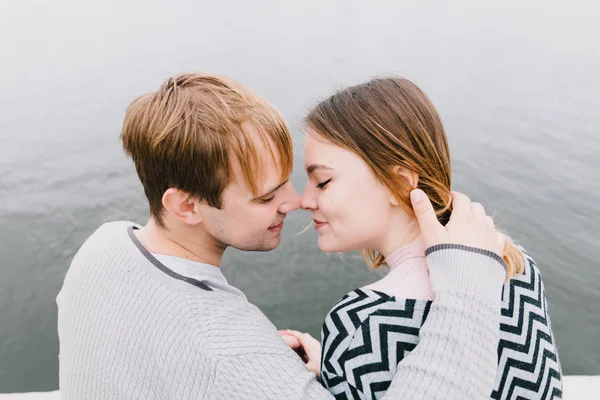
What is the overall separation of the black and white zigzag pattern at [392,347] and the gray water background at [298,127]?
1.45 metres

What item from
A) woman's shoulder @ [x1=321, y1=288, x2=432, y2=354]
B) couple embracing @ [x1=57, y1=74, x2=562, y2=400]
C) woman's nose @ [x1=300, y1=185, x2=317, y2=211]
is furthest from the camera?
woman's nose @ [x1=300, y1=185, x2=317, y2=211]

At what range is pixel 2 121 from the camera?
44.6 feet

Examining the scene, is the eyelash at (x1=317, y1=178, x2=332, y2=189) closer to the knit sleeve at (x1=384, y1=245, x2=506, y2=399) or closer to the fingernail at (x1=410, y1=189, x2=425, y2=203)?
the fingernail at (x1=410, y1=189, x2=425, y2=203)

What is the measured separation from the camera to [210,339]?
66.5 inches

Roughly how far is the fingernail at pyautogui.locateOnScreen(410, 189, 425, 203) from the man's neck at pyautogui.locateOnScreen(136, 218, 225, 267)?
1.03 meters

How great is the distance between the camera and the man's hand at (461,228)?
1912 millimetres

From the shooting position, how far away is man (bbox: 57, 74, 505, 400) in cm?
165

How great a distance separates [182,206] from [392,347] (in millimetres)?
1223

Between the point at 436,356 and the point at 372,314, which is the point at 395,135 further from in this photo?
the point at 436,356

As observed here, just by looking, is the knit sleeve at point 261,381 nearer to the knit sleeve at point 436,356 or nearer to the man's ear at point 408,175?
the knit sleeve at point 436,356

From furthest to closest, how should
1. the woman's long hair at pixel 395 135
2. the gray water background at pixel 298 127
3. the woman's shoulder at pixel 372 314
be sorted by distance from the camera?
the gray water background at pixel 298 127, the woman's long hair at pixel 395 135, the woman's shoulder at pixel 372 314

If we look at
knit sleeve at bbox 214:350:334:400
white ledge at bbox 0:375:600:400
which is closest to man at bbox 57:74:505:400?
knit sleeve at bbox 214:350:334:400

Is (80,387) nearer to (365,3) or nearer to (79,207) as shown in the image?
(79,207)

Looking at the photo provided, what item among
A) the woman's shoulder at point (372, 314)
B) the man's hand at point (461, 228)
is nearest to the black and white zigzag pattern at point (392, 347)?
the woman's shoulder at point (372, 314)
